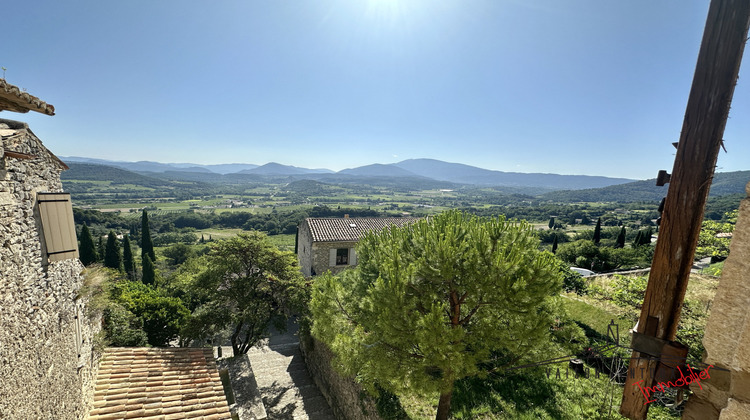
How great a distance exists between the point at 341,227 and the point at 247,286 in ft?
36.0

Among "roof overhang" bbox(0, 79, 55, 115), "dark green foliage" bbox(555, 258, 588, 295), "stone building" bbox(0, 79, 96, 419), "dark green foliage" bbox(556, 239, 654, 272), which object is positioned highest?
"roof overhang" bbox(0, 79, 55, 115)

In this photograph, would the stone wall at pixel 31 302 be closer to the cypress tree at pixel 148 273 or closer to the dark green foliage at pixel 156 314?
the dark green foliage at pixel 156 314

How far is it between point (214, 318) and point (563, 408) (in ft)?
42.1

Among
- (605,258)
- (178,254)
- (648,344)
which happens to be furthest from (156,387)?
(178,254)

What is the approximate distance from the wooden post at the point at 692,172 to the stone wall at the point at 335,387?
767 cm

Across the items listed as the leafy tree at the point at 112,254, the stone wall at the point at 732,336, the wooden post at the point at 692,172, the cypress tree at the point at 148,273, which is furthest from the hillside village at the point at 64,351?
the leafy tree at the point at 112,254

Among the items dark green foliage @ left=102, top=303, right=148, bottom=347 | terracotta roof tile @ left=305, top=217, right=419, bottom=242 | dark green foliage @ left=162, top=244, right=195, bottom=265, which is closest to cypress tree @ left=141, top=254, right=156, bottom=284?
dark green foliage @ left=162, top=244, right=195, bottom=265

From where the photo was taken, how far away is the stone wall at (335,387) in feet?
30.1

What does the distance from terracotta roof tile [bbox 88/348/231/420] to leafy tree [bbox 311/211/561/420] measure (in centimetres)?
447

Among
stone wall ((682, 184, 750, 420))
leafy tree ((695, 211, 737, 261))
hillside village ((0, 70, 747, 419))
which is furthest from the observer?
leafy tree ((695, 211, 737, 261))

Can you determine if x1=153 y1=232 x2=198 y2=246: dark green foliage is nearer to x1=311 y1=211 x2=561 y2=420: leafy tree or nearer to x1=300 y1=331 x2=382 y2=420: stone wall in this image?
x1=300 y1=331 x2=382 y2=420: stone wall

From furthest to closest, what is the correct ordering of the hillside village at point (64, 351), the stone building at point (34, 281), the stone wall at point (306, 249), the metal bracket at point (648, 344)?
1. the stone wall at point (306, 249)
2. the hillside village at point (64, 351)
3. the stone building at point (34, 281)
4. the metal bracket at point (648, 344)

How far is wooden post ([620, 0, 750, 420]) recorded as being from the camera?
90.0 inches

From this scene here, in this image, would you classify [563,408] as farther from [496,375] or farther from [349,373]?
[349,373]
